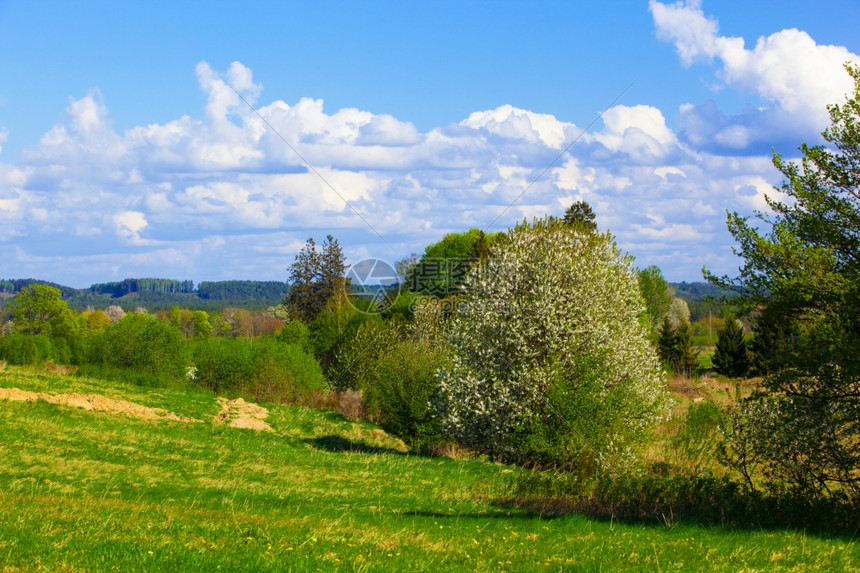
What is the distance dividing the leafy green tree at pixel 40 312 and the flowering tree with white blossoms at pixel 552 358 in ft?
289

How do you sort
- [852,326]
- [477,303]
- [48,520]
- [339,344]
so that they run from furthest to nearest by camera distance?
[339,344]
[477,303]
[852,326]
[48,520]

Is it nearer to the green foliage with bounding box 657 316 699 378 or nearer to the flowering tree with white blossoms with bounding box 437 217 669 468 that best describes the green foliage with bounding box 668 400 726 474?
the flowering tree with white blossoms with bounding box 437 217 669 468

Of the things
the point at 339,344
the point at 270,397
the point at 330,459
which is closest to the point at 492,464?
the point at 330,459

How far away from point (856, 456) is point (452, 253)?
Result: 60550 mm

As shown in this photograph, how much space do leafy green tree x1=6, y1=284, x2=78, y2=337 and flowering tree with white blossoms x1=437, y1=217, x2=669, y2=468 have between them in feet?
289

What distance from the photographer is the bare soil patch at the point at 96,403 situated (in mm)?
28922

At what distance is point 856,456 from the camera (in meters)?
15.3

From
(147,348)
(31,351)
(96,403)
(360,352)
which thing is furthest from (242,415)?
(31,351)

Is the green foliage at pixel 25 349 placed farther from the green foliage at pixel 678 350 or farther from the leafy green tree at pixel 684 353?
the leafy green tree at pixel 684 353

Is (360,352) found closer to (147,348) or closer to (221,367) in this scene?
(221,367)

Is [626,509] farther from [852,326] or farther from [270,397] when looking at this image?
[270,397]

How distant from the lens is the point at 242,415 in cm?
3659

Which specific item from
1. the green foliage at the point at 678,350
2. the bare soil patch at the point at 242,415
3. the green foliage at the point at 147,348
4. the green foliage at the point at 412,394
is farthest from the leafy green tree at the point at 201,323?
the green foliage at the point at 412,394

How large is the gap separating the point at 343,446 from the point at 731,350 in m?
43.2
